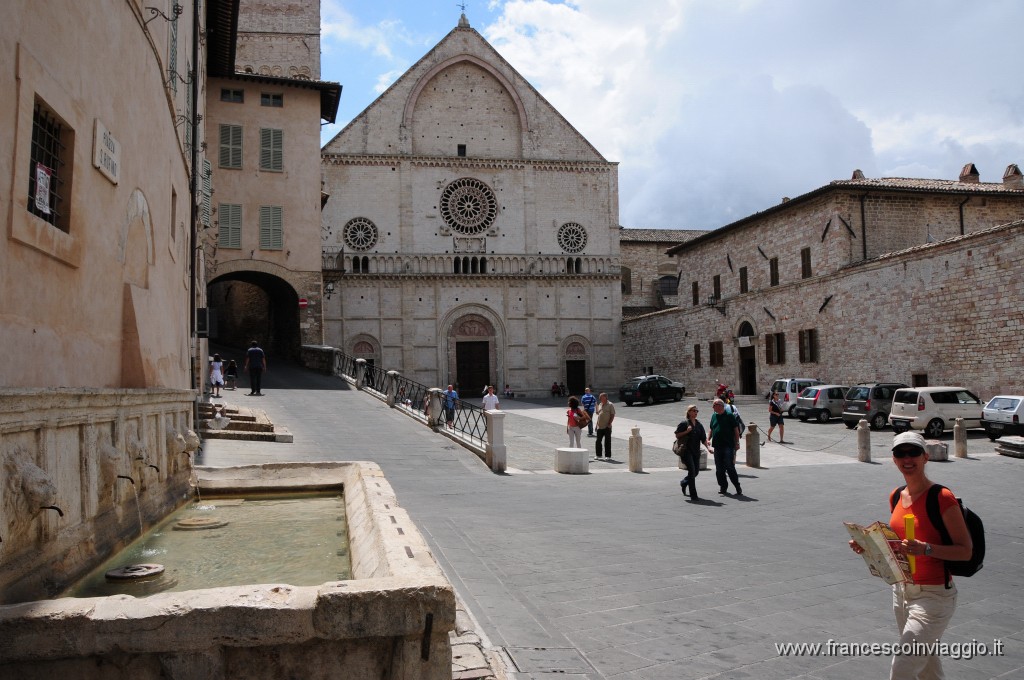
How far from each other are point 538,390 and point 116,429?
34793mm

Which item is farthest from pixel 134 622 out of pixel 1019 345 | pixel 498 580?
pixel 1019 345

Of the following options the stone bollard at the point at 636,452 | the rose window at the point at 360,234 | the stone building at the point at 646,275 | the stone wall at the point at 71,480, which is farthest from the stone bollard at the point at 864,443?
the stone building at the point at 646,275

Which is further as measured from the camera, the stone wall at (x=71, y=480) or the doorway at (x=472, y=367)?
the doorway at (x=472, y=367)

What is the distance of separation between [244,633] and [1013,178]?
3786 centimetres

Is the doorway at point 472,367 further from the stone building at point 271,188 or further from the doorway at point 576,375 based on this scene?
the stone building at point 271,188

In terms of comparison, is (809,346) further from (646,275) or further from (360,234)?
(360,234)

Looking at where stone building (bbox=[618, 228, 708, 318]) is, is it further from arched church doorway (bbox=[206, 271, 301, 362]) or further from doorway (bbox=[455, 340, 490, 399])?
arched church doorway (bbox=[206, 271, 301, 362])

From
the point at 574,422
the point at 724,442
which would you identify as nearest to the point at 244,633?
the point at 724,442

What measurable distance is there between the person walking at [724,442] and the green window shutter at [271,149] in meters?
23.7

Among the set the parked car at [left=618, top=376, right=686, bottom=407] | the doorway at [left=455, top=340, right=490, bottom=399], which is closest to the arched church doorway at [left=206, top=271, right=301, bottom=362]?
the doorway at [left=455, top=340, right=490, bottom=399]

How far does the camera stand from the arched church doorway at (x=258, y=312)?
30312 millimetres

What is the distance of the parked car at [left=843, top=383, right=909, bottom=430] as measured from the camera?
21500 mm

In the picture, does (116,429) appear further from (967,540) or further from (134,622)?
(967,540)

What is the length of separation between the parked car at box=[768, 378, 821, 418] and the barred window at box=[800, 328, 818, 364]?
3834mm
